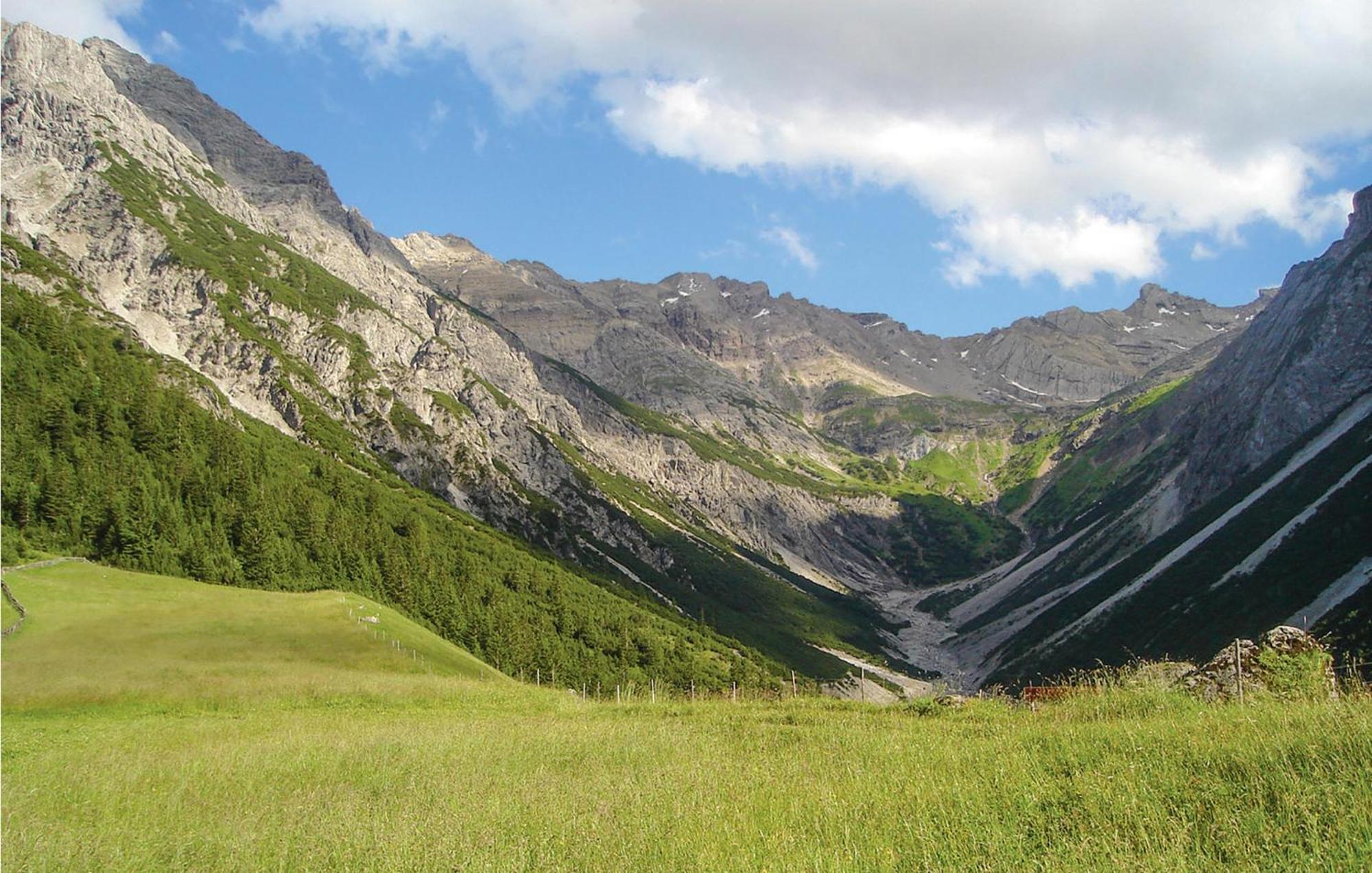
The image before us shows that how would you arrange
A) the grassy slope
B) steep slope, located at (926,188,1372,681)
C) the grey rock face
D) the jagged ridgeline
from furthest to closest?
the grey rock face < the jagged ridgeline < steep slope, located at (926,188,1372,681) < the grassy slope

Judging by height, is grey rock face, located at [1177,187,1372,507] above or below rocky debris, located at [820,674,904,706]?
above

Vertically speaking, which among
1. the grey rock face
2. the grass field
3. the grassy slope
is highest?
the grey rock face

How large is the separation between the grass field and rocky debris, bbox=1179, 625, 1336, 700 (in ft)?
5.97

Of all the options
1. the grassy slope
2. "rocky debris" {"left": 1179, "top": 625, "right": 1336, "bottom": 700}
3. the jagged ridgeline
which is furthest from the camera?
the jagged ridgeline

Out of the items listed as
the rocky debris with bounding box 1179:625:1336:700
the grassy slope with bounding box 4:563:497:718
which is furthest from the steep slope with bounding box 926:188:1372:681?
the grassy slope with bounding box 4:563:497:718

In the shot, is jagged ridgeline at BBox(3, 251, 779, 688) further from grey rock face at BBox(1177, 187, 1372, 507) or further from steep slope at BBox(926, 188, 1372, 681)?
grey rock face at BBox(1177, 187, 1372, 507)

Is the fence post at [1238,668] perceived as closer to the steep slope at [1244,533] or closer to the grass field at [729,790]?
the grass field at [729,790]

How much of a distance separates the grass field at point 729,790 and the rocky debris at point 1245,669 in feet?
Result: 5.97

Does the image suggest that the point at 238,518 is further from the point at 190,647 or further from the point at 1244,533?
the point at 1244,533

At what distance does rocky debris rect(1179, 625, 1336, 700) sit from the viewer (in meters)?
17.3

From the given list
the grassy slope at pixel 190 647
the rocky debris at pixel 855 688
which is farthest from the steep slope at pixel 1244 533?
the grassy slope at pixel 190 647

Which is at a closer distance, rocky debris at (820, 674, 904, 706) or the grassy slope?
the grassy slope

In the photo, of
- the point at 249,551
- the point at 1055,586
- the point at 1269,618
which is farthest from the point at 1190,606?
the point at 249,551

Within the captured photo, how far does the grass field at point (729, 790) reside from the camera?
29.9 feet
